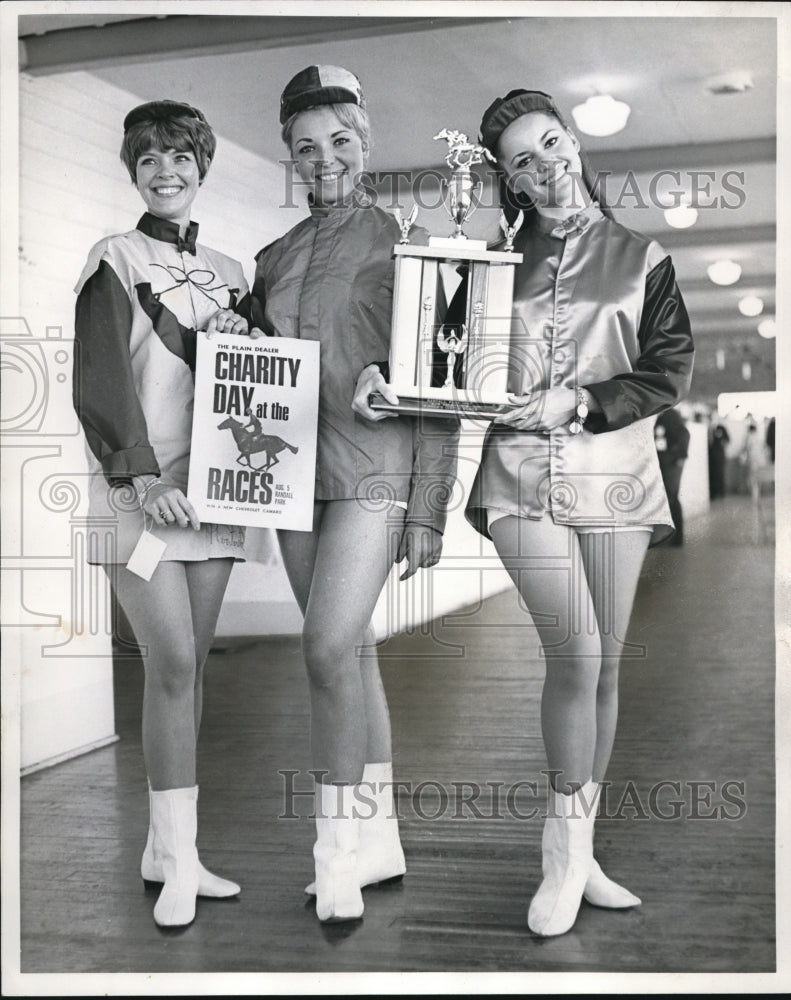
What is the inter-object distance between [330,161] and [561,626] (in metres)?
1.26

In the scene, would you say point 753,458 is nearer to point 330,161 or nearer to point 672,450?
point 672,450

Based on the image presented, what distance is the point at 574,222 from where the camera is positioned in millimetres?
Answer: 2592

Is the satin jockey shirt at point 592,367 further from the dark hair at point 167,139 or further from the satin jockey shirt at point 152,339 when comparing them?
the dark hair at point 167,139

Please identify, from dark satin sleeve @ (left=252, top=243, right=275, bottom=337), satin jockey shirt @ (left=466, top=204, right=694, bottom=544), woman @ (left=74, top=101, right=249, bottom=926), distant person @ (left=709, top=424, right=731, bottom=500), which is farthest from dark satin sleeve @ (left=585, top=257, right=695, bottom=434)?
woman @ (left=74, top=101, right=249, bottom=926)

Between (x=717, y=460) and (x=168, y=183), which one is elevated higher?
(x=168, y=183)

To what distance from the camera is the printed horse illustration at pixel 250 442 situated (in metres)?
2.59

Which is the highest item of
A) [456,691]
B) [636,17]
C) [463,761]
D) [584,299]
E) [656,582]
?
[636,17]

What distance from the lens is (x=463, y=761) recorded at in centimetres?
267

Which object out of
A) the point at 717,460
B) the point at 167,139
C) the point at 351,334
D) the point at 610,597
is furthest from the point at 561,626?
the point at 167,139

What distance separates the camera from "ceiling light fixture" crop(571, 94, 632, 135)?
2604 mm

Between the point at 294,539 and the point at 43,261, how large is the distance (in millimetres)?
942

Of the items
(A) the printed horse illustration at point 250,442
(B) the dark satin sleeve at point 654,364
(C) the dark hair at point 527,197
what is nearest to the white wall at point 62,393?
(A) the printed horse illustration at point 250,442

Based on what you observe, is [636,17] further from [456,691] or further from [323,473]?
[456,691]

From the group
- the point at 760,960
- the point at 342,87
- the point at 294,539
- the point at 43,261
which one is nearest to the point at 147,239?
the point at 43,261
